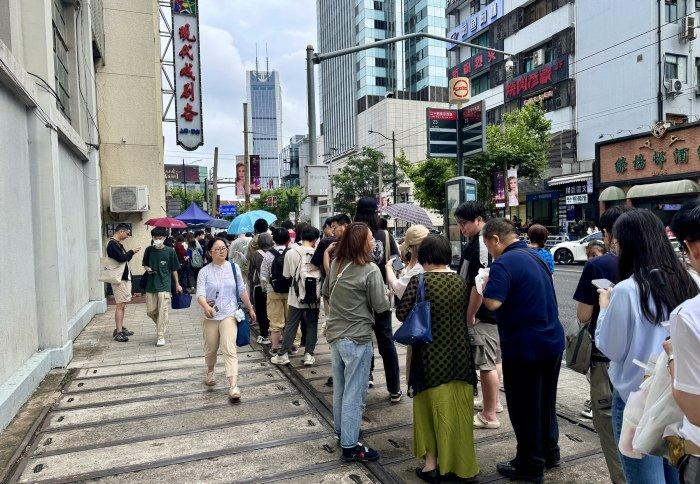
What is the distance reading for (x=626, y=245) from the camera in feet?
8.08

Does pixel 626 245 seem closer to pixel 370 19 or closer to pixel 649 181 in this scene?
pixel 649 181

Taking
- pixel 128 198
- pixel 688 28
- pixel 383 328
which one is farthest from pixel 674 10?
pixel 383 328

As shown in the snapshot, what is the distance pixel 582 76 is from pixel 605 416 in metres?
31.0

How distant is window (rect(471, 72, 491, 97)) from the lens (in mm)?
38531

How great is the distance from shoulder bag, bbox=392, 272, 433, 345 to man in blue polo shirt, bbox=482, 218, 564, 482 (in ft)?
1.30

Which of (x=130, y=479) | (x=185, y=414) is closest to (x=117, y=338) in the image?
(x=185, y=414)

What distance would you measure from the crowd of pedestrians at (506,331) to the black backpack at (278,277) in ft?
3.61

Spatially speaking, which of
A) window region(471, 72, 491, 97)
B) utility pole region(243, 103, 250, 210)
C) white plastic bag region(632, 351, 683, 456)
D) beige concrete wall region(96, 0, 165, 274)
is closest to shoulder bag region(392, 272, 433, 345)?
white plastic bag region(632, 351, 683, 456)

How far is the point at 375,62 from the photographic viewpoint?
3059 inches

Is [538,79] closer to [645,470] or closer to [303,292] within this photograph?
[303,292]

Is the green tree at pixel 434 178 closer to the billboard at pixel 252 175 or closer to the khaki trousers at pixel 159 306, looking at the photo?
the billboard at pixel 252 175

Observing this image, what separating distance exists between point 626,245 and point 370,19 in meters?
83.2

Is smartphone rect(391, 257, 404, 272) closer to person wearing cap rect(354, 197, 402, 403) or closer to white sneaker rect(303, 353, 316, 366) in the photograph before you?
person wearing cap rect(354, 197, 402, 403)

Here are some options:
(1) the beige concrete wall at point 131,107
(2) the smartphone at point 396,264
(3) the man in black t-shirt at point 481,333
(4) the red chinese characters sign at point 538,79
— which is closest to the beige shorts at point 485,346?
(3) the man in black t-shirt at point 481,333
